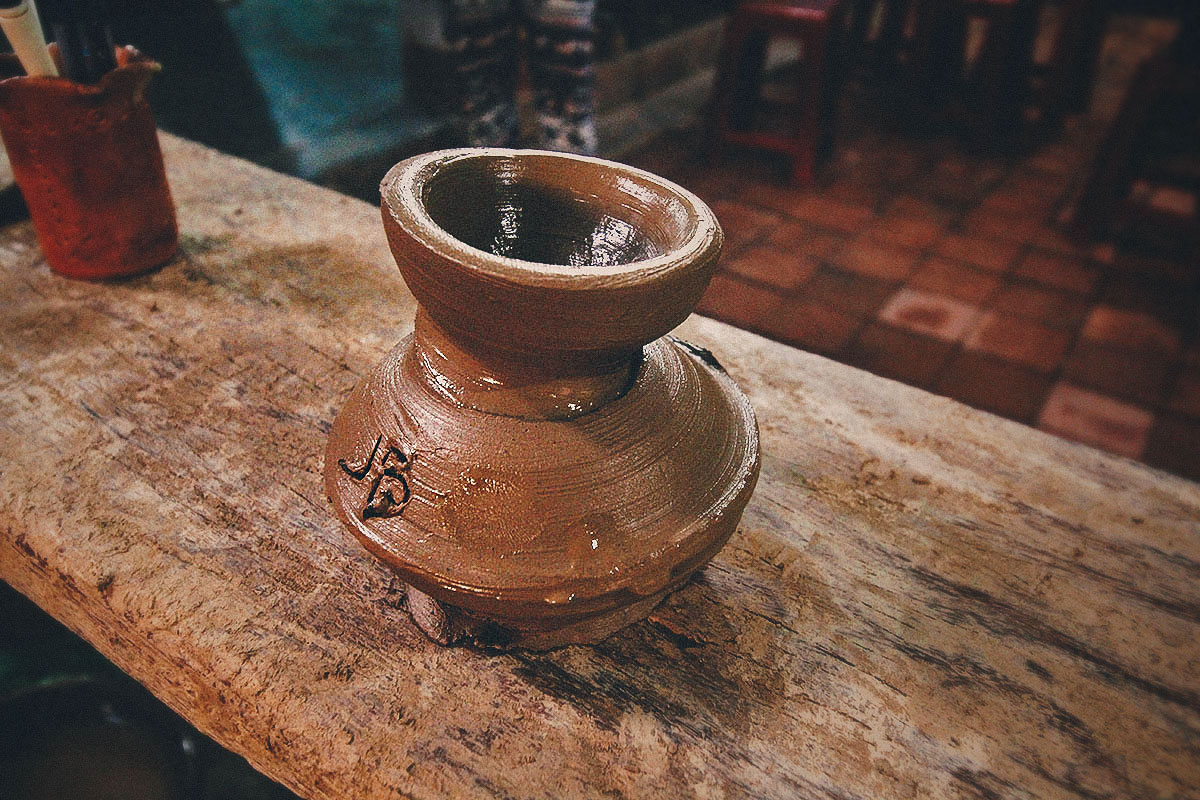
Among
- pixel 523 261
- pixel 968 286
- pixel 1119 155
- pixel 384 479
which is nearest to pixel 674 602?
pixel 384 479

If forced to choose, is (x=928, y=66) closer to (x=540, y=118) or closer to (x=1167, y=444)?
(x=540, y=118)

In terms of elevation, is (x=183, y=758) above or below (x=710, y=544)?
below

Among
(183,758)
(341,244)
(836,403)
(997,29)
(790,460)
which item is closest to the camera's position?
(790,460)

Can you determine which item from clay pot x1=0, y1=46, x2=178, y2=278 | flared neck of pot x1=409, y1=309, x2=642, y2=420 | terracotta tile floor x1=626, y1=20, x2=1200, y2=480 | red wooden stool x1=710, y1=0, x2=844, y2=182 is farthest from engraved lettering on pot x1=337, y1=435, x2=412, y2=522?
red wooden stool x1=710, y1=0, x2=844, y2=182

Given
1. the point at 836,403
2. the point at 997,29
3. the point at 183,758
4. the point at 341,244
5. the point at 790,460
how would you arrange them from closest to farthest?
the point at 790,460
the point at 836,403
the point at 183,758
the point at 341,244
the point at 997,29

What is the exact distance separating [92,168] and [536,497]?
1.56m

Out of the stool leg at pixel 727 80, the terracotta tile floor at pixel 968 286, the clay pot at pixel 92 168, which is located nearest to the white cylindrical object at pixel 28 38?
the clay pot at pixel 92 168

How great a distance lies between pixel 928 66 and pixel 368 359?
186 inches

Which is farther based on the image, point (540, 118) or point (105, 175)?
point (540, 118)

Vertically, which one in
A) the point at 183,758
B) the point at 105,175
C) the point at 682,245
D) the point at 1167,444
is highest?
the point at 682,245

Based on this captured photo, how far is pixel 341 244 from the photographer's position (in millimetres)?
2273

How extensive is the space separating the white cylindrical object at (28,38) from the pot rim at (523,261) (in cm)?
117

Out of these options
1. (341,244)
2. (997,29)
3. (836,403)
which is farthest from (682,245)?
(997,29)

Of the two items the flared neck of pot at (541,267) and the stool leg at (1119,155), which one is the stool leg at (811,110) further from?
the flared neck of pot at (541,267)
